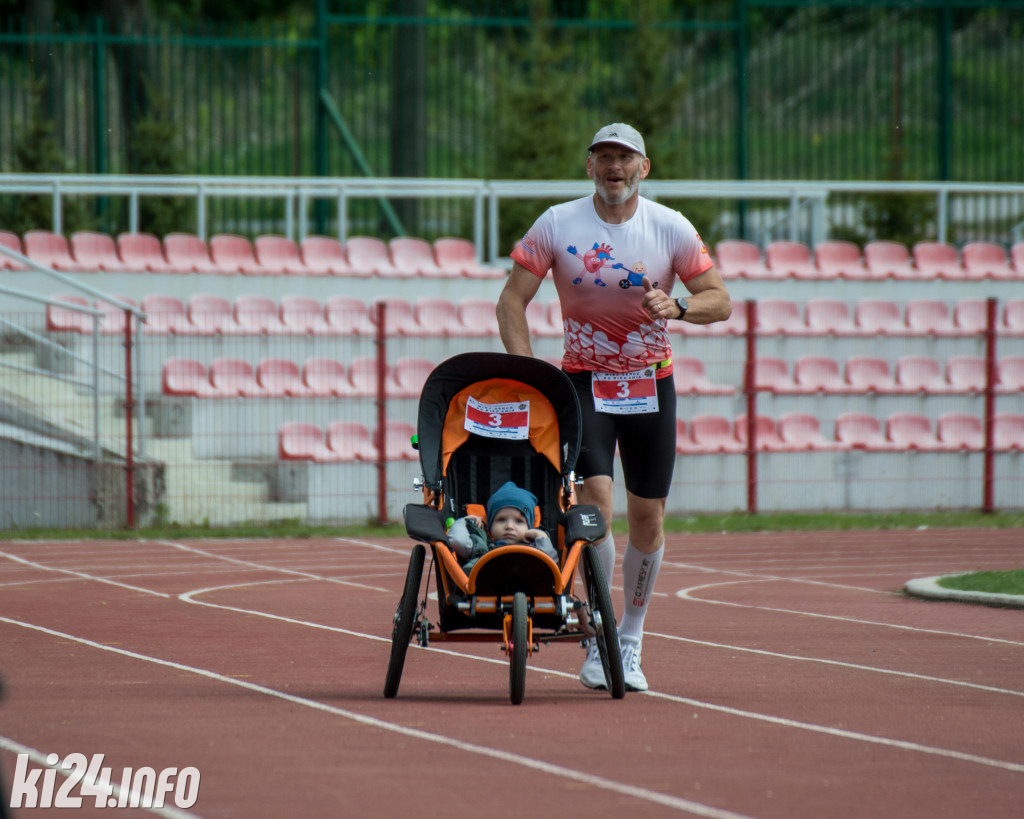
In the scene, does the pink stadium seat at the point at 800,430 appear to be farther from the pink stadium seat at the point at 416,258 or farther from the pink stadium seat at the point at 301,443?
the pink stadium seat at the point at 301,443

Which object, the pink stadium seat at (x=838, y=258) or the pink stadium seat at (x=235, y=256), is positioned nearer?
the pink stadium seat at (x=235, y=256)

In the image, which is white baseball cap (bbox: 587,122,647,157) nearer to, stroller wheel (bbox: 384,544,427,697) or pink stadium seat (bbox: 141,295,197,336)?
stroller wheel (bbox: 384,544,427,697)

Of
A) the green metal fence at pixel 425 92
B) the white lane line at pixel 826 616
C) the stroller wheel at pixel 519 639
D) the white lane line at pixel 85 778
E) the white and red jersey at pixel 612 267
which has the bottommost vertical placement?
the white lane line at pixel 826 616

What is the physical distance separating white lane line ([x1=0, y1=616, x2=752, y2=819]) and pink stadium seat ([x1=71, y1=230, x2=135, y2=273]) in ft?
37.6

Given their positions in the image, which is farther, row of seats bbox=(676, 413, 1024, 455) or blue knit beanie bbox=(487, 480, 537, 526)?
row of seats bbox=(676, 413, 1024, 455)

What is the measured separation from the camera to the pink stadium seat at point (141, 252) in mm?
18312

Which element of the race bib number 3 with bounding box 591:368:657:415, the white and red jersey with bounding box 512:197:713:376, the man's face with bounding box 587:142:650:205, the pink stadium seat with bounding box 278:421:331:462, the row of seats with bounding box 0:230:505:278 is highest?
the row of seats with bounding box 0:230:505:278

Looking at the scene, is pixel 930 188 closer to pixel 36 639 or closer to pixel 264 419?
pixel 264 419

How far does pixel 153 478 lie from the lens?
46.5 ft

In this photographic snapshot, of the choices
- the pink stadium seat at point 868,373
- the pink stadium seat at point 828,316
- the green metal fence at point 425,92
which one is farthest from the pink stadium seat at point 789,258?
the green metal fence at point 425,92

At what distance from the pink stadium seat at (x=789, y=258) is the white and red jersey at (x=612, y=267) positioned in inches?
520

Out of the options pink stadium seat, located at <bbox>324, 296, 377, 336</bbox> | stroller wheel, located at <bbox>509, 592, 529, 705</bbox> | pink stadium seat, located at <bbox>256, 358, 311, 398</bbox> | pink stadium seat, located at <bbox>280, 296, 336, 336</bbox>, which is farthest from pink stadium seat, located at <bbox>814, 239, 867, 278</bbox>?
stroller wheel, located at <bbox>509, 592, 529, 705</bbox>

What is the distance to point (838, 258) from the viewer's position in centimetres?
2005

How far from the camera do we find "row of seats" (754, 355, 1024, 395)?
17.1 m
